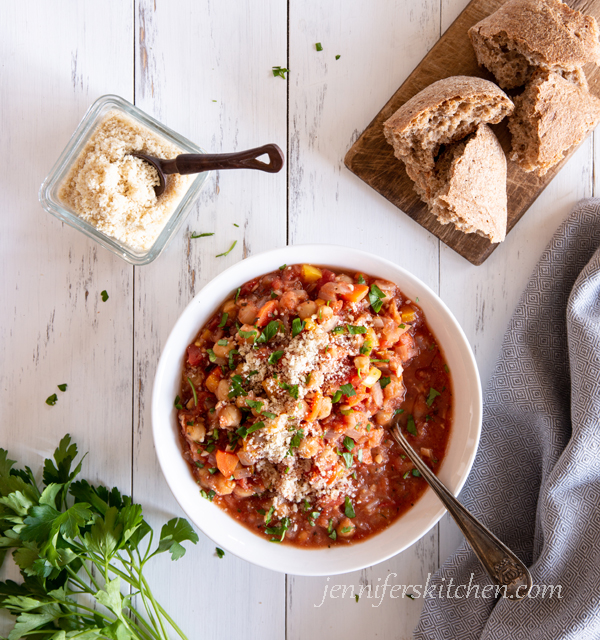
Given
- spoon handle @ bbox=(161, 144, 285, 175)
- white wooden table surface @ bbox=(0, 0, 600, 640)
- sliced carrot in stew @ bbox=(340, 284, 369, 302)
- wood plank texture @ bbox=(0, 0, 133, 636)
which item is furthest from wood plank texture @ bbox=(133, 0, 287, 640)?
sliced carrot in stew @ bbox=(340, 284, 369, 302)

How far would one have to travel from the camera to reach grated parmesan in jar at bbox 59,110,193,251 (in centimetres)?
263

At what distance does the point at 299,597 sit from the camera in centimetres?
312

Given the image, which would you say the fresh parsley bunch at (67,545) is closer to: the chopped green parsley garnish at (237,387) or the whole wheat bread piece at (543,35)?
the chopped green parsley garnish at (237,387)

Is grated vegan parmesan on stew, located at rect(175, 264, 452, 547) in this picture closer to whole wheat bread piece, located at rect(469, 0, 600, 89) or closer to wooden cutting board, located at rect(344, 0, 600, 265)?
wooden cutting board, located at rect(344, 0, 600, 265)

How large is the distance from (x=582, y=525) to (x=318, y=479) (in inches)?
57.5

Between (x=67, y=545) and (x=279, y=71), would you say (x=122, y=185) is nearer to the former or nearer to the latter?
(x=279, y=71)

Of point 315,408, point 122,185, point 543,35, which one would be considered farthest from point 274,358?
point 543,35

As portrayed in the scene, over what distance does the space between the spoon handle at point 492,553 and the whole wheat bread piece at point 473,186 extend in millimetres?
1330

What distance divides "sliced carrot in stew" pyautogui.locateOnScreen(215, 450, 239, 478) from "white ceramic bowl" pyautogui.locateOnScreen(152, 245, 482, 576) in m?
0.26

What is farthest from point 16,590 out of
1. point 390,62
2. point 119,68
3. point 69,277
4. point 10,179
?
point 390,62

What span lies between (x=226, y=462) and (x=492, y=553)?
4.19 ft

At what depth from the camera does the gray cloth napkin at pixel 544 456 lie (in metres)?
2.75

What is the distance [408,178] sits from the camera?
9.77 feet

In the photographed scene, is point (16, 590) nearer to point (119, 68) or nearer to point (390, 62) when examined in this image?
point (119, 68)
